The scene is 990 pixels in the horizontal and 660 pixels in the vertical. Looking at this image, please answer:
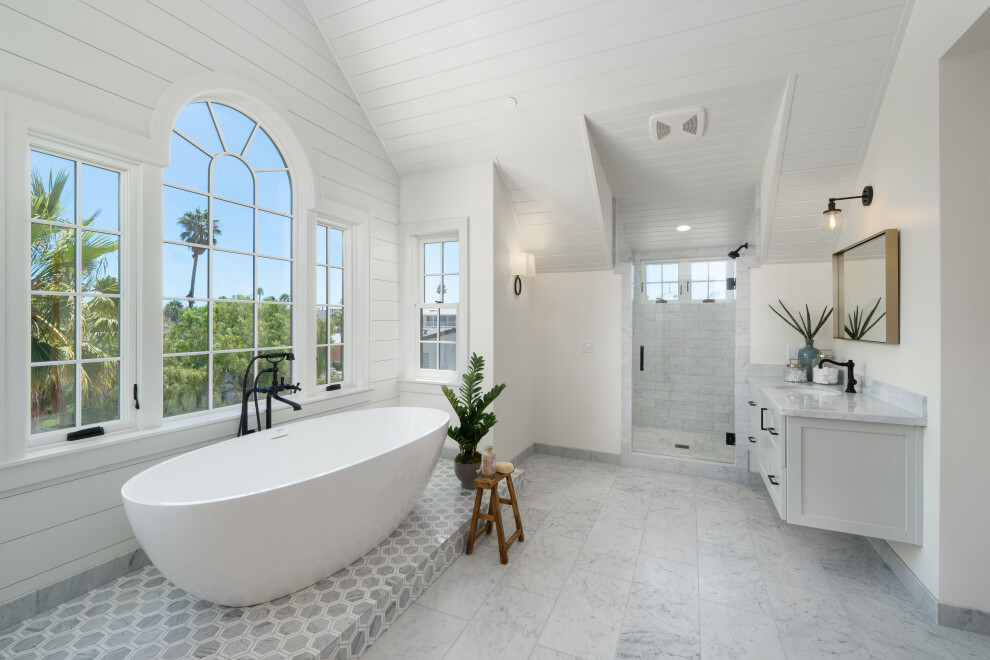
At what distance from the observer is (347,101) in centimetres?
307

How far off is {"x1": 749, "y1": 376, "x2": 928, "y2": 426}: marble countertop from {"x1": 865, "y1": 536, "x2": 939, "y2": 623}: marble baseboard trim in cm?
73

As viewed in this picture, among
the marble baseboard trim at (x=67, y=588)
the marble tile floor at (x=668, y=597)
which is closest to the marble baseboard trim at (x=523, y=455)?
the marble tile floor at (x=668, y=597)

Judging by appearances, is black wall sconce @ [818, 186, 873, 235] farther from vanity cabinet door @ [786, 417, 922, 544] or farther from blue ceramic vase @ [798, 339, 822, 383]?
vanity cabinet door @ [786, 417, 922, 544]

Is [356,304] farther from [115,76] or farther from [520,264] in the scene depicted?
[115,76]

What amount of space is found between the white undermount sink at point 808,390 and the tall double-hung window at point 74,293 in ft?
12.0

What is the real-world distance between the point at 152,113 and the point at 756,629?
3.54 meters

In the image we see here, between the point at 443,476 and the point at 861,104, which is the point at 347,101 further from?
the point at 861,104

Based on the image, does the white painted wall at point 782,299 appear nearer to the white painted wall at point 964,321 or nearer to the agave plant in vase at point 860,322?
the agave plant in vase at point 860,322

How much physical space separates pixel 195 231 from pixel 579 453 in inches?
133

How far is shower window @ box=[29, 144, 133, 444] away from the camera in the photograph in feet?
5.81

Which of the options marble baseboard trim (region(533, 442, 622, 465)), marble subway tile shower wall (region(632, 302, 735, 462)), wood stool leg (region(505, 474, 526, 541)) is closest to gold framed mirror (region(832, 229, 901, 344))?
marble subway tile shower wall (region(632, 302, 735, 462))

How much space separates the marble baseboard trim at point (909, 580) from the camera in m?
1.85

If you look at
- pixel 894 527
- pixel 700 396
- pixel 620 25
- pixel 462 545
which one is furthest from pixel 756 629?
pixel 620 25

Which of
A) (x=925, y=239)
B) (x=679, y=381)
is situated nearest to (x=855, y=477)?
(x=925, y=239)
